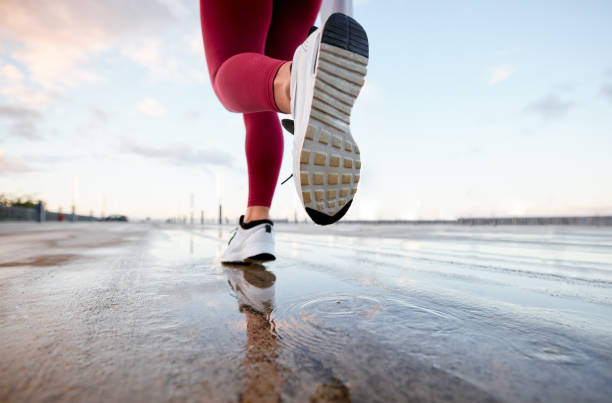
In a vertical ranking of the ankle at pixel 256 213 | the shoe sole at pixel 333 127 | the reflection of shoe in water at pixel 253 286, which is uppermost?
the shoe sole at pixel 333 127

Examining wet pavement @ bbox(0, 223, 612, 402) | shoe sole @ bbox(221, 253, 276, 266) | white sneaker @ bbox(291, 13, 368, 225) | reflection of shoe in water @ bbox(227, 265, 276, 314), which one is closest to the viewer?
wet pavement @ bbox(0, 223, 612, 402)

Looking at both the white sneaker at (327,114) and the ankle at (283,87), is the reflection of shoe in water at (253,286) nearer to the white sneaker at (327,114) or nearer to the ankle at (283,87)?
the white sneaker at (327,114)

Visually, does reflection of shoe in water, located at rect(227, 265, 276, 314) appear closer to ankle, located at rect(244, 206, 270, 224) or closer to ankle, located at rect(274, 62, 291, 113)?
ankle, located at rect(244, 206, 270, 224)

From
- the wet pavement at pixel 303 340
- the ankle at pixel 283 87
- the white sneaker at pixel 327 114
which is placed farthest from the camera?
the ankle at pixel 283 87

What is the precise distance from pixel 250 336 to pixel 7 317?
46cm

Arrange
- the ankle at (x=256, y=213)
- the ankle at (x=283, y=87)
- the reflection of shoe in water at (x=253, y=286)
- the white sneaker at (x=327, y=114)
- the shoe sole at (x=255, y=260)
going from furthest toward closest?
the ankle at (x=256, y=213), the shoe sole at (x=255, y=260), the ankle at (x=283, y=87), the white sneaker at (x=327, y=114), the reflection of shoe in water at (x=253, y=286)

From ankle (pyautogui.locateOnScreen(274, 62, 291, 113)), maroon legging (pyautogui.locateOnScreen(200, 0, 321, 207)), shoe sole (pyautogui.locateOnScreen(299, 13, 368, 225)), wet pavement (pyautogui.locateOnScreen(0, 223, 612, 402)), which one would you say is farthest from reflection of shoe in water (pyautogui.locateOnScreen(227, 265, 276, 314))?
ankle (pyautogui.locateOnScreen(274, 62, 291, 113))

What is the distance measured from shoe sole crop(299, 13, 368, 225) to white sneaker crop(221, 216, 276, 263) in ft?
1.58

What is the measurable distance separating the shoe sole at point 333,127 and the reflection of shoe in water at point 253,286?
0.75ft

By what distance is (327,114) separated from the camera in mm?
872

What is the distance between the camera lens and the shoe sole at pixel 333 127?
0.84 metres

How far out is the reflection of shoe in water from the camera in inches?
27.5

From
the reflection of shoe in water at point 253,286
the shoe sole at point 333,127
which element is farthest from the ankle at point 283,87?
the reflection of shoe in water at point 253,286

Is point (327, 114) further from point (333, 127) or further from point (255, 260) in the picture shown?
point (255, 260)
